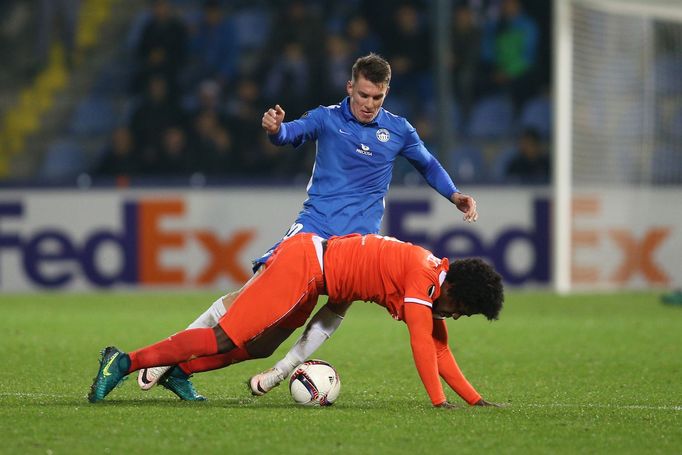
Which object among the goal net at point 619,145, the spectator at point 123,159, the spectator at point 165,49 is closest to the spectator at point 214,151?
the spectator at point 123,159

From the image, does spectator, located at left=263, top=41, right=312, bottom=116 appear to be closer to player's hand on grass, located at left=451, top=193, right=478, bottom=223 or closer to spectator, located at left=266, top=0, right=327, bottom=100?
spectator, located at left=266, top=0, right=327, bottom=100

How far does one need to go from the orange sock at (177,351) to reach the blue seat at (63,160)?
1224 centimetres

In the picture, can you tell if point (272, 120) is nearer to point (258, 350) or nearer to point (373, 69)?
point (373, 69)

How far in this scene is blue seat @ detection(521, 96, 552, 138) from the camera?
57.3 feet

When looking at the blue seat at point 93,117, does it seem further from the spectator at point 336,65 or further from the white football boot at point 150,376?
the white football boot at point 150,376

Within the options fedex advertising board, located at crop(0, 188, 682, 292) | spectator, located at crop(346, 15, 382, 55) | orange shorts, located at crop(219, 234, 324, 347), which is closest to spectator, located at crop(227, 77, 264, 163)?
spectator, located at crop(346, 15, 382, 55)

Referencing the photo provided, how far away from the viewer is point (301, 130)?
695cm

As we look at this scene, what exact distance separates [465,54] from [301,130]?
34.9ft

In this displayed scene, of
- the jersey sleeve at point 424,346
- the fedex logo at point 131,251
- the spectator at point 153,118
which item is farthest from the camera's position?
the spectator at point 153,118

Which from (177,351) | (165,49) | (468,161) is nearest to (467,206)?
(177,351)

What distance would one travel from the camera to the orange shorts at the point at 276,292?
245 inches

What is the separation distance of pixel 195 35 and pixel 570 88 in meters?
6.35

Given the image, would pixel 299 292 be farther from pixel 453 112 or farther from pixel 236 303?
pixel 453 112

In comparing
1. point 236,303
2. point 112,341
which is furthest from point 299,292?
point 112,341
